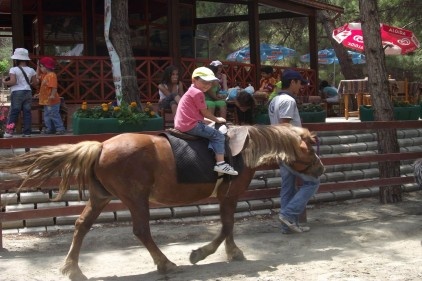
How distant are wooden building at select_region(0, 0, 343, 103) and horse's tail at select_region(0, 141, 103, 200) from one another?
25.2 feet

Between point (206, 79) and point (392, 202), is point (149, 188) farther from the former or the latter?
point (392, 202)

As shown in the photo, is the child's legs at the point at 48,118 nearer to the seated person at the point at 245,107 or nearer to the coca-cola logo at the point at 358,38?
the seated person at the point at 245,107

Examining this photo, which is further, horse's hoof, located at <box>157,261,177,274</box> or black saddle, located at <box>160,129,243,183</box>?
black saddle, located at <box>160,129,243,183</box>

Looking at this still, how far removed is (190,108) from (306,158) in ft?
4.79

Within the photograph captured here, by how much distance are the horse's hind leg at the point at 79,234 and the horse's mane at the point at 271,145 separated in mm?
1493

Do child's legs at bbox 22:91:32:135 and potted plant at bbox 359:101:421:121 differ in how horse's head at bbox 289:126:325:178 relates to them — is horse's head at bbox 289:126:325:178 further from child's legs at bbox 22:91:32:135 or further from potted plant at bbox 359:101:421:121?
potted plant at bbox 359:101:421:121

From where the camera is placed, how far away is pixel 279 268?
6355 mm

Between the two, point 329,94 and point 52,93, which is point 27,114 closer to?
point 52,93

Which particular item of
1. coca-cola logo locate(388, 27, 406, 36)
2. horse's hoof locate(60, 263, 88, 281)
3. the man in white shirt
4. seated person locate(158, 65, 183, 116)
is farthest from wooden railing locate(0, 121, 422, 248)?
coca-cola logo locate(388, 27, 406, 36)

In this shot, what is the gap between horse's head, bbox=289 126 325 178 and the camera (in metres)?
7.01

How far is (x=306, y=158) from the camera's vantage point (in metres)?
7.09

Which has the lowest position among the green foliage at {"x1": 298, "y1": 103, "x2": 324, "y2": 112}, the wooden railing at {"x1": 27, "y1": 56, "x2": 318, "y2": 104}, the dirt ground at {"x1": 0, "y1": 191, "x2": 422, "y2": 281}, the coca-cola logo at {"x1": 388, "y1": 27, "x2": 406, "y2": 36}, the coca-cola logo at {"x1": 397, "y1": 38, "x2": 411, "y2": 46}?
the dirt ground at {"x1": 0, "y1": 191, "x2": 422, "y2": 281}

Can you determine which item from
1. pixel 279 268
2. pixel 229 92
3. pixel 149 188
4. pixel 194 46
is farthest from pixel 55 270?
pixel 194 46

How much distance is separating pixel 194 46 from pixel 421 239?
12757 millimetres
